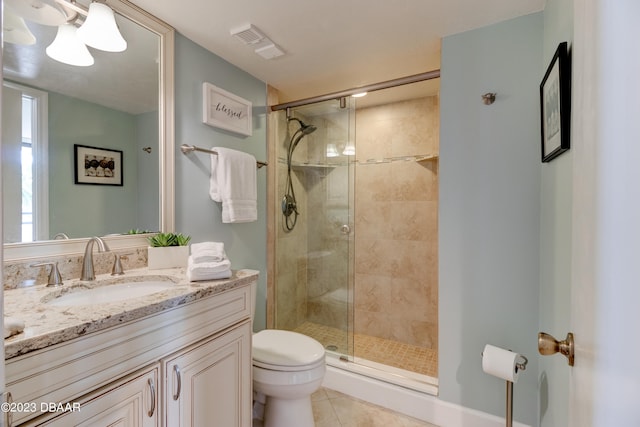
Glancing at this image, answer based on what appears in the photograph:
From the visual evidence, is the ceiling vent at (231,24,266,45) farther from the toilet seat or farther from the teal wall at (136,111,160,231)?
the toilet seat

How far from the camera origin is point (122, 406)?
862mm

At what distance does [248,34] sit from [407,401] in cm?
232

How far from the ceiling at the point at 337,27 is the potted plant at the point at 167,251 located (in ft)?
3.69

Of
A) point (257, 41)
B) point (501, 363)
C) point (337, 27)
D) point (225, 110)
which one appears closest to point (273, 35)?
point (257, 41)

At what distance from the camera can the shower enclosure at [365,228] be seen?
7.97 ft

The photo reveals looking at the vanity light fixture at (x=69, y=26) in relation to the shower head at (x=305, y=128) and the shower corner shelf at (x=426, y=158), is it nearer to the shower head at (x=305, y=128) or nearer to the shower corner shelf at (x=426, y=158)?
the shower head at (x=305, y=128)

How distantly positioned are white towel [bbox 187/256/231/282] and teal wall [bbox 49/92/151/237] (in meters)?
0.49

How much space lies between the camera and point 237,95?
6.66 feet

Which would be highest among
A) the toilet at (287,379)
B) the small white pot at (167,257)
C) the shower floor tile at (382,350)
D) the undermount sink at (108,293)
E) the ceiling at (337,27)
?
the ceiling at (337,27)

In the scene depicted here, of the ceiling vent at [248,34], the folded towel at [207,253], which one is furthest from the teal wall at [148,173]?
the ceiling vent at [248,34]

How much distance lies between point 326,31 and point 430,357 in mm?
2497

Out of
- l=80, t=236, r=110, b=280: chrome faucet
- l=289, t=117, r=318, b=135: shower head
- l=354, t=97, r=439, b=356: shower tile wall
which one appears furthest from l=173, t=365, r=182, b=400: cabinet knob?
l=354, t=97, r=439, b=356: shower tile wall

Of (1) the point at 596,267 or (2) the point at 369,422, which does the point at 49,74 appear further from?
(2) the point at 369,422

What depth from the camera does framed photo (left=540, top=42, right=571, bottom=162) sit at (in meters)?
1.03
